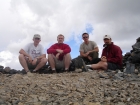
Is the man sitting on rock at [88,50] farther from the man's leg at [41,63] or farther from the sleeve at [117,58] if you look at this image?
the man's leg at [41,63]

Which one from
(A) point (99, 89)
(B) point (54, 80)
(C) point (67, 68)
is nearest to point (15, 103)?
(B) point (54, 80)

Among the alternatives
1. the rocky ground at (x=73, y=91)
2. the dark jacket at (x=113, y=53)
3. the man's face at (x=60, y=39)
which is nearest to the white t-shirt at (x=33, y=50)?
the man's face at (x=60, y=39)

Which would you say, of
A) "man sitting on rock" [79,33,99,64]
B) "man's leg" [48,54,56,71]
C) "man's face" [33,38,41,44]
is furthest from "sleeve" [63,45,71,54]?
"man's face" [33,38,41,44]

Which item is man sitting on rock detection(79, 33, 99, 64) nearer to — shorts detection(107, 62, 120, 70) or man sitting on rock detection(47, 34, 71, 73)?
man sitting on rock detection(47, 34, 71, 73)

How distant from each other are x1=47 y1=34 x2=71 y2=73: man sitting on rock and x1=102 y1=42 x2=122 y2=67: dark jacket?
1851mm

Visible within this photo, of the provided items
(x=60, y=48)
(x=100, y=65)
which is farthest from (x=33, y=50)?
(x=100, y=65)

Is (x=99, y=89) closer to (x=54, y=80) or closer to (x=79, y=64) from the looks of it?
(x=54, y=80)

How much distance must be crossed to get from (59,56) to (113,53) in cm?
260

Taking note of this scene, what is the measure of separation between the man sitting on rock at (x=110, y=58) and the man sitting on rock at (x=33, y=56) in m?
2.44

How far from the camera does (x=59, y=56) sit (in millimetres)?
10516

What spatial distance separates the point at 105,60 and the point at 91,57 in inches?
57.7

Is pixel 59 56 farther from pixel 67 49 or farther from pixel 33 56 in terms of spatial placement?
pixel 33 56

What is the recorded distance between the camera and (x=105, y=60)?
10.1 meters

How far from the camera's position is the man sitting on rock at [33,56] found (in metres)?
10.2
